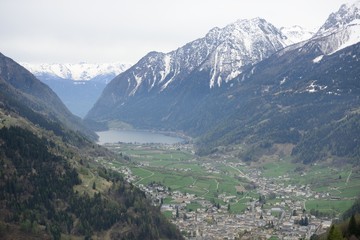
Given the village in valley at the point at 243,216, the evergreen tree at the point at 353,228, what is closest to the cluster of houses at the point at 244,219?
the village in valley at the point at 243,216

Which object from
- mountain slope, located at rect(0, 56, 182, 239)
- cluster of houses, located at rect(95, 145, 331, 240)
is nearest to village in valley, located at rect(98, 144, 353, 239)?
cluster of houses, located at rect(95, 145, 331, 240)

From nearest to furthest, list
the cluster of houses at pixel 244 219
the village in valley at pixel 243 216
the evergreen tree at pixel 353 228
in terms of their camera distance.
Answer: the evergreen tree at pixel 353 228 → the cluster of houses at pixel 244 219 → the village in valley at pixel 243 216

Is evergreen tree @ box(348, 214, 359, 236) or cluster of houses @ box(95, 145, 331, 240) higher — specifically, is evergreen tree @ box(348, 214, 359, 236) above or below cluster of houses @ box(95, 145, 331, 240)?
above

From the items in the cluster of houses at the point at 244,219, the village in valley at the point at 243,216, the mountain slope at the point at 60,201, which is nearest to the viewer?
the mountain slope at the point at 60,201

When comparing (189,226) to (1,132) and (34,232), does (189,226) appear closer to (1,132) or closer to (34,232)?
(34,232)

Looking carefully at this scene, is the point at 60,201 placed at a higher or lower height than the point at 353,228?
lower

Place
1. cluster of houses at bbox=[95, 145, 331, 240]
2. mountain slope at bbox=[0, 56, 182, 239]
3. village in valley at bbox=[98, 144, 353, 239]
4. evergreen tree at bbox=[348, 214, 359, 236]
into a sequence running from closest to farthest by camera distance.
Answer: evergreen tree at bbox=[348, 214, 359, 236], mountain slope at bbox=[0, 56, 182, 239], cluster of houses at bbox=[95, 145, 331, 240], village in valley at bbox=[98, 144, 353, 239]

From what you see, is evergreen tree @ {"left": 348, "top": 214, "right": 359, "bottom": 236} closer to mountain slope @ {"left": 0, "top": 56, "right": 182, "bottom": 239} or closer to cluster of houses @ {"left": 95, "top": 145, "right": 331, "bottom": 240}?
cluster of houses @ {"left": 95, "top": 145, "right": 331, "bottom": 240}

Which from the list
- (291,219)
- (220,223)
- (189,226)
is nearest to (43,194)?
(189,226)

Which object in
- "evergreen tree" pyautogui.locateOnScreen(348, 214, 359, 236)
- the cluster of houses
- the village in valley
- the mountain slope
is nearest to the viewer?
"evergreen tree" pyautogui.locateOnScreen(348, 214, 359, 236)

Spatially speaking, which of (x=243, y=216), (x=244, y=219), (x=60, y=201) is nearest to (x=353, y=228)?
(x=244, y=219)

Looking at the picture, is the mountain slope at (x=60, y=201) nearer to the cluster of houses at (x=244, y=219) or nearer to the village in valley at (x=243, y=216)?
the cluster of houses at (x=244, y=219)

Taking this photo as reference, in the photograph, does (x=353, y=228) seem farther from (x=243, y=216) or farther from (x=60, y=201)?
(x=60, y=201)
